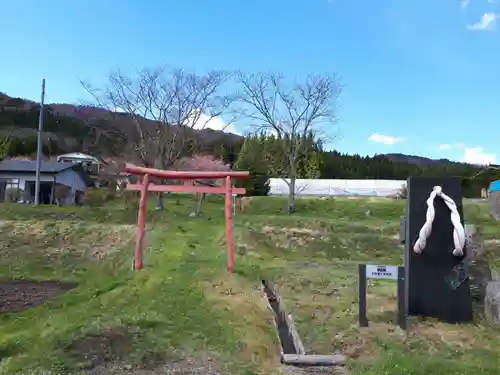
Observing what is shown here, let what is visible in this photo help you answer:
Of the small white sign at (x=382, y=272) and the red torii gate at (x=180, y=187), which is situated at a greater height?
the red torii gate at (x=180, y=187)

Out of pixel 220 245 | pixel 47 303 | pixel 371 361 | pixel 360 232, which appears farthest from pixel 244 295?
pixel 360 232

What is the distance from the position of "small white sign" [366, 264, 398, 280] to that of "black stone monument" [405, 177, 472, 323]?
0.40 metres

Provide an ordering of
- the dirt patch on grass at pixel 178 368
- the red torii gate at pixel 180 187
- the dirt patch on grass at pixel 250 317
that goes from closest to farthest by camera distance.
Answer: the dirt patch on grass at pixel 178 368, the dirt patch on grass at pixel 250 317, the red torii gate at pixel 180 187

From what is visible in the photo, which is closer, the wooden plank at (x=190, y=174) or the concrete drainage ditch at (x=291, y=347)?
the concrete drainage ditch at (x=291, y=347)

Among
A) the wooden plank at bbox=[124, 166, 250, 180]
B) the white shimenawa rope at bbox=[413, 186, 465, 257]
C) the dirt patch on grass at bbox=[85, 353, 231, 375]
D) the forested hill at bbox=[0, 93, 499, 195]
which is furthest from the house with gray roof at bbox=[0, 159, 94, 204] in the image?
the white shimenawa rope at bbox=[413, 186, 465, 257]

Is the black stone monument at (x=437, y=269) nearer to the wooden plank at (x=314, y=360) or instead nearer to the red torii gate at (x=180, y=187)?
the wooden plank at (x=314, y=360)

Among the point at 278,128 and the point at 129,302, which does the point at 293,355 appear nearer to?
the point at 129,302

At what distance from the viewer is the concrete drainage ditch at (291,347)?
13.5 ft

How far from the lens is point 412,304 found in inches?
208

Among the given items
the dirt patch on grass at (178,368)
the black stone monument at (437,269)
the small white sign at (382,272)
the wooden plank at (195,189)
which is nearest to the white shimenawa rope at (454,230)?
the black stone monument at (437,269)

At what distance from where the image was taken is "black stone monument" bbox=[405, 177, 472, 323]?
519 centimetres

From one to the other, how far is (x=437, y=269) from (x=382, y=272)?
2.29 ft

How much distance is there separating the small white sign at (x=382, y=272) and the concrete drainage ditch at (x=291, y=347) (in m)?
0.95

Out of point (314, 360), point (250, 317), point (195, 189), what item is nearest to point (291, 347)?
point (314, 360)
